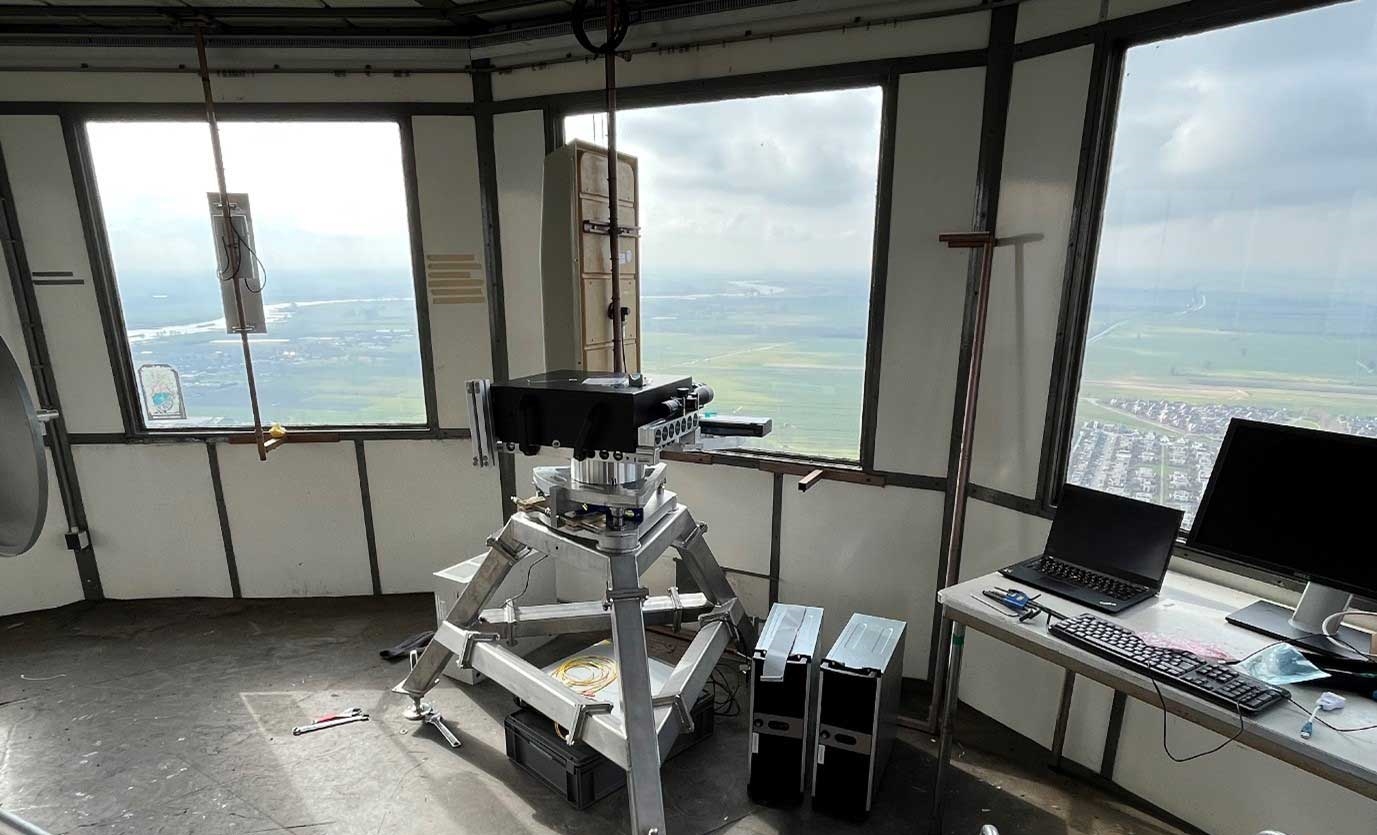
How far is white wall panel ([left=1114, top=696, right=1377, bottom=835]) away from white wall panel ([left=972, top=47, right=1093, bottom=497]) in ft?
3.10

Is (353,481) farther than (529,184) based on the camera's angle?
Yes

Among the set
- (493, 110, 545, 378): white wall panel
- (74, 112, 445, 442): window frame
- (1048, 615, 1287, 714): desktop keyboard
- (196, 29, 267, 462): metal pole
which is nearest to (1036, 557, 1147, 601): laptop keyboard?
(1048, 615, 1287, 714): desktop keyboard

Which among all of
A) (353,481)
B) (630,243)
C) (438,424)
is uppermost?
(630,243)

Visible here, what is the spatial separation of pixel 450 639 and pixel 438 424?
5.06 ft

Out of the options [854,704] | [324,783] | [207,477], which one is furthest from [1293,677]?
[207,477]

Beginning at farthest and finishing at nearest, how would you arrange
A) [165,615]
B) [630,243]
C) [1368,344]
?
1. [165,615]
2. [630,243]
3. [1368,344]

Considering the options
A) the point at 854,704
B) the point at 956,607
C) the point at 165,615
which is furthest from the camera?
the point at 165,615

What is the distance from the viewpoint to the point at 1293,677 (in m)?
1.61

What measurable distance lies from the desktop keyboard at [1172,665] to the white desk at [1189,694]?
0.07ft

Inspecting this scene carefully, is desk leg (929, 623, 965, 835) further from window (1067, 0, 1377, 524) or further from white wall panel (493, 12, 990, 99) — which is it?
white wall panel (493, 12, 990, 99)

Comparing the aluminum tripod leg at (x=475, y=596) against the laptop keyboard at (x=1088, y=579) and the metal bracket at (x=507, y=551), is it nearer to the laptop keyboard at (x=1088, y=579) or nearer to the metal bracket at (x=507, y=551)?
the metal bracket at (x=507, y=551)

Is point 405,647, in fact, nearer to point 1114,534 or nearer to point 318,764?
point 318,764

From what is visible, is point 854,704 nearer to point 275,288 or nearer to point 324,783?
point 324,783

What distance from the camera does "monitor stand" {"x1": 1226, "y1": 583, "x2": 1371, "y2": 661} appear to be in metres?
1.74
